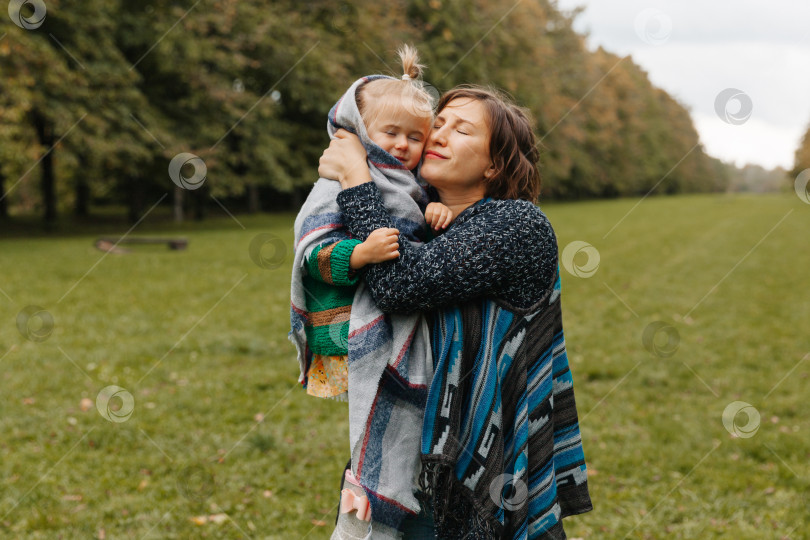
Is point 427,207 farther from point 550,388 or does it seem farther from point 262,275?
point 262,275

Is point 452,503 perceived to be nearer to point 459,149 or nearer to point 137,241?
point 459,149

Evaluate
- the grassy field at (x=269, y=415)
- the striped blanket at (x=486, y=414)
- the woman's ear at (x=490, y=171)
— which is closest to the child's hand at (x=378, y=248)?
the striped blanket at (x=486, y=414)

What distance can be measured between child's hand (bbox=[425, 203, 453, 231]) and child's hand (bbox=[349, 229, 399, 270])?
0.19 metres

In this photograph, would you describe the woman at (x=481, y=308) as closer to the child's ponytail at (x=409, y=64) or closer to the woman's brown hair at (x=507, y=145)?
the woman's brown hair at (x=507, y=145)

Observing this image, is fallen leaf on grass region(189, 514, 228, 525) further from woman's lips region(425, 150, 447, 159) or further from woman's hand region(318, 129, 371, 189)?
woman's lips region(425, 150, 447, 159)

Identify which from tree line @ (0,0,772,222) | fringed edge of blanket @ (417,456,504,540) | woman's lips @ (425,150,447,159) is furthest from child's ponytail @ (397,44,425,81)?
tree line @ (0,0,772,222)

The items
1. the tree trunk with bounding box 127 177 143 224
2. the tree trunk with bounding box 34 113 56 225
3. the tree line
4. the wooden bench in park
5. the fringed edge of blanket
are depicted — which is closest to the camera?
the fringed edge of blanket

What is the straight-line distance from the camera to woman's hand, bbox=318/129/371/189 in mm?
1843

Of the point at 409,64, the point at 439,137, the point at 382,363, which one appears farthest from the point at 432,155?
the point at 382,363

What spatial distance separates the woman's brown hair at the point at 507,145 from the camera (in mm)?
1882

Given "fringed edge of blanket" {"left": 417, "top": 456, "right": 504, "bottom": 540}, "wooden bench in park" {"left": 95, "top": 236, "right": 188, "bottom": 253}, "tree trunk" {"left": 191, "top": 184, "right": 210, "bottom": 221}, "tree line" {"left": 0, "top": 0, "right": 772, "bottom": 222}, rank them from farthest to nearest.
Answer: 1. "tree trunk" {"left": 191, "top": 184, "right": 210, "bottom": 221}
2. "tree line" {"left": 0, "top": 0, "right": 772, "bottom": 222}
3. "wooden bench in park" {"left": 95, "top": 236, "right": 188, "bottom": 253}
4. "fringed edge of blanket" {"left": 417, "top": 456, "right": 504, "bottom": 540}

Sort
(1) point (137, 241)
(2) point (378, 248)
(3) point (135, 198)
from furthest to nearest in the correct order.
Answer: (3) point (135, 198), (1) point (137, 241), (2) point (378, 248)

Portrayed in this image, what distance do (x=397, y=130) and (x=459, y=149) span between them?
0.18m

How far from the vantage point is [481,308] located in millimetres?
1819
